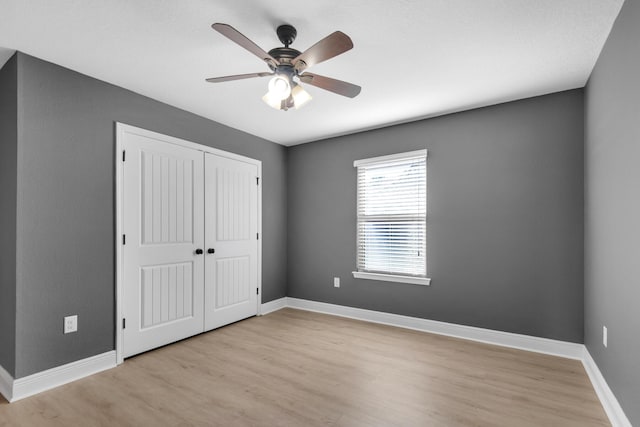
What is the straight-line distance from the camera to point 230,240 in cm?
407

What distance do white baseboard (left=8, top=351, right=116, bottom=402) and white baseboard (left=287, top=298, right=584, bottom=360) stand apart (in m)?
2.55

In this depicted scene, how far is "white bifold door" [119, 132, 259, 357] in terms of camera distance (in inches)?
121

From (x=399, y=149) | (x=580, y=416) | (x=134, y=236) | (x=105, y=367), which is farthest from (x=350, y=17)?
(x=105, y=367)

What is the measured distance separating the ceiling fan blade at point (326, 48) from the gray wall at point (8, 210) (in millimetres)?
2167

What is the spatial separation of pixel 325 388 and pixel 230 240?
2.20m

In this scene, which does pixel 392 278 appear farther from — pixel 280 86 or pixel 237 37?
pixel 237 37

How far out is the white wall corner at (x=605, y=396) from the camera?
6.32ft

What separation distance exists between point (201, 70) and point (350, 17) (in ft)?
4.38

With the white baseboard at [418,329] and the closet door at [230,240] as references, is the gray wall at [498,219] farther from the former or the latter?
the closet door at [230,240]

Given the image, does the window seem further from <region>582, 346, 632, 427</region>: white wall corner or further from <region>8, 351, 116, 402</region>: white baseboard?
<region>8, 351, 116, 402</region>: white baseboard

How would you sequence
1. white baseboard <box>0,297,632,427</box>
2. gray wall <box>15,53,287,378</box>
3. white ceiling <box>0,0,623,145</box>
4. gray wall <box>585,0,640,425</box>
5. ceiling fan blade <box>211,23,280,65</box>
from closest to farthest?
ceiling fan blade <box>211,23,280,65</box> → gray wall <box>585,0,640,425</box> → white ceiling <box>0,0,623,145</box> → white baseboard <box>0,297,632,427</box> → gray wall <box>15,53,287,378</box>

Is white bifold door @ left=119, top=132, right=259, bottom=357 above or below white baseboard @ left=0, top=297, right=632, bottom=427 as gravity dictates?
above

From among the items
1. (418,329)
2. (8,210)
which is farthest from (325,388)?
(8,210)

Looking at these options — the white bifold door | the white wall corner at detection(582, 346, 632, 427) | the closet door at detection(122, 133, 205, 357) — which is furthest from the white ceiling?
the white wall corner at detection(582, 346, 632, 427)
